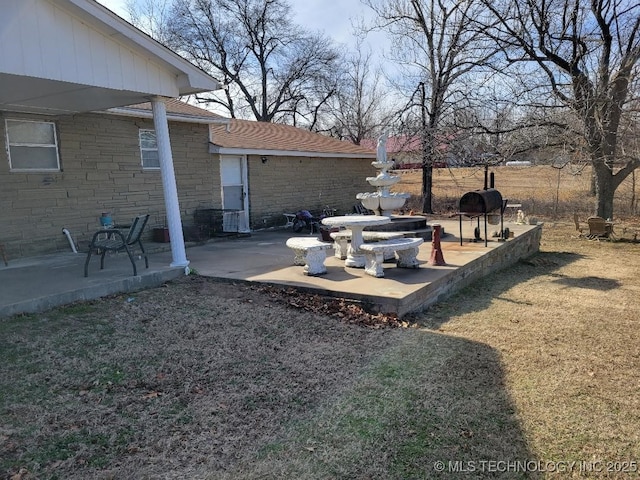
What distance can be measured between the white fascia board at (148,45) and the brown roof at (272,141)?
4620 mm

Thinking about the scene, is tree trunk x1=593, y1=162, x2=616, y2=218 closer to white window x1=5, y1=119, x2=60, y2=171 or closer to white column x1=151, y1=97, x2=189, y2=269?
white column x1=151, y1=97, x2=189, y2=269

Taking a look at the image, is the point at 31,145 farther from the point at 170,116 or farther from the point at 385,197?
the point at 385,197

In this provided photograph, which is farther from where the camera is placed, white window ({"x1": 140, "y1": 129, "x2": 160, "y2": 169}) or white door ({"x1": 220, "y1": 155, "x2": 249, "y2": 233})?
white door ({"x1": 220, "y1": 155, "x2": 249, "y2": 233})

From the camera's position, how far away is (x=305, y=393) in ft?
11.8

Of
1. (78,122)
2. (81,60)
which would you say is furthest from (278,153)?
(81,60)

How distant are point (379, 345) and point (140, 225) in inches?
147

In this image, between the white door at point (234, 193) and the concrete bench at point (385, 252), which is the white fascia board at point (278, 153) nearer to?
the white door at point (234, 193)

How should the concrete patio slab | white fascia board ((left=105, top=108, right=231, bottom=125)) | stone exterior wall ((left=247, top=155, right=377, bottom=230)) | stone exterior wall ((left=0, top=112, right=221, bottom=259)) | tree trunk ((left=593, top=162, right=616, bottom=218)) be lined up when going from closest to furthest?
the concrete patio slab
stone exterior wall ((left=0, top=112, right=221, bottom=259))
white fascia board ((left=105, top=108, right=231, bottom=125))
stone exterior wall ((left=247, top=155, right=377, bottom=230))
tree trunk ((left=593, top=162, right=616, bottom=218))

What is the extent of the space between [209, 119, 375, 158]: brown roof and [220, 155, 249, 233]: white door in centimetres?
44

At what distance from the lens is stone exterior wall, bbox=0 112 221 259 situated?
25.4ft

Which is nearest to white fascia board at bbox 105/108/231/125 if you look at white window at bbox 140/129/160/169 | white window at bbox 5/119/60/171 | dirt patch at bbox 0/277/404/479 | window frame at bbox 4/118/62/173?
white window at bbox 140/129/160/169

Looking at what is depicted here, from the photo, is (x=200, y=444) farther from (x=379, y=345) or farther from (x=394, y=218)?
(x=394, y=218)

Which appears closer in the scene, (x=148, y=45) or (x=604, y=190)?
(x=148, y=45)

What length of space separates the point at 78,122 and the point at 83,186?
114 cm
